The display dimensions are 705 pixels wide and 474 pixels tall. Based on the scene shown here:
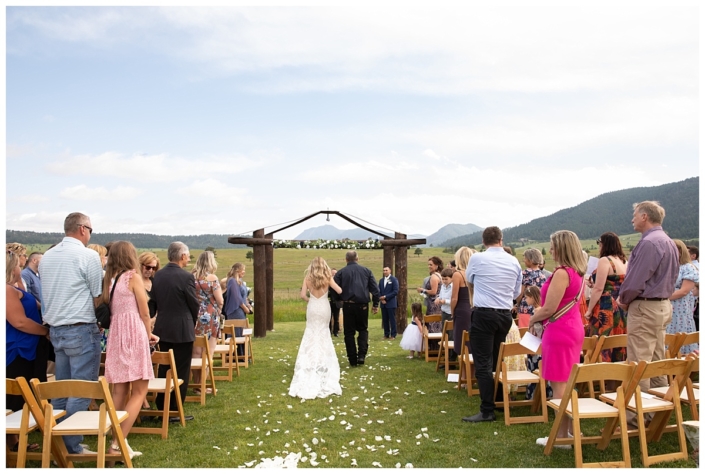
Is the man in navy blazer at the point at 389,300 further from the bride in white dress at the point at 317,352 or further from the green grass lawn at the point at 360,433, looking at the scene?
the green grass lawn at the point at 360,433

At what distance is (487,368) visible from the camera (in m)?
6.27

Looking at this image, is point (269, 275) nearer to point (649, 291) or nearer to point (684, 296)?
point (684, 296)

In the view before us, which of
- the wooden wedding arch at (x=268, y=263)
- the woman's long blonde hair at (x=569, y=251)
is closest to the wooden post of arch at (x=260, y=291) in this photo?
the wooden wedding arch at (x=268, y=263)

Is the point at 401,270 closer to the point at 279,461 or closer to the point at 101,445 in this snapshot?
the point at 279,461

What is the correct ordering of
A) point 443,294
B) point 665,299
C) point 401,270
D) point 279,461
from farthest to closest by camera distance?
1. point 401,270
2. point 443,294
3. point 665,299
4. point 279,461

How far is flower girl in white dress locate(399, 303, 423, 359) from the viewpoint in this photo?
422 inches

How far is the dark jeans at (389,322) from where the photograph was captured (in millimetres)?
14477

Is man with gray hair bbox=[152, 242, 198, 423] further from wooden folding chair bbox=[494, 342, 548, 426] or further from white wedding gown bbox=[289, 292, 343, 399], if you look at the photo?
wooden folding chair bbox=[494, 342, 548, 426]

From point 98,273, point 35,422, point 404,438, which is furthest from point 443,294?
point 35,422

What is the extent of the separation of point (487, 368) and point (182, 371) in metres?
3.40

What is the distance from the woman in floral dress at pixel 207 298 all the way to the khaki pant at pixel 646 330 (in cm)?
508

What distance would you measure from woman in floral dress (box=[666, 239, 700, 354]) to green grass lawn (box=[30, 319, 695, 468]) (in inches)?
56.7

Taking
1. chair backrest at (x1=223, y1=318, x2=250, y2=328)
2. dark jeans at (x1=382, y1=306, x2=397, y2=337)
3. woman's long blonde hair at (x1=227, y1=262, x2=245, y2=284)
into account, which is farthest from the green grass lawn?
dark jeans at (x1=382, y1=306, x2=397, y2=337)

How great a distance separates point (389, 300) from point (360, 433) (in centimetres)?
845
